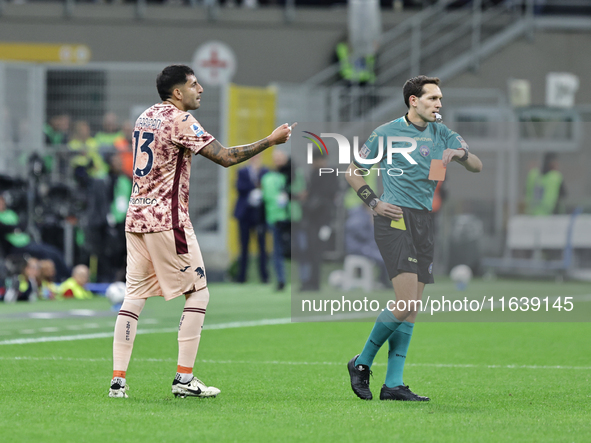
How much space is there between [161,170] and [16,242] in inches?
402

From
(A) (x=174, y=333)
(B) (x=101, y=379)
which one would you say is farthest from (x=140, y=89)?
(B) (x=101, y=379)

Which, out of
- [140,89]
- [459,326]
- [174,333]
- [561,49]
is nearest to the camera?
[174,333]

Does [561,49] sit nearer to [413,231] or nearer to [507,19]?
[507,19]

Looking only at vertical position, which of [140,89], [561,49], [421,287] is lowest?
[421,287]

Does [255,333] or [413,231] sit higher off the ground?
[413,231]

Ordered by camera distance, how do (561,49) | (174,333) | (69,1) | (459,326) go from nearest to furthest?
(174,333) → (459,326) → (561,49) → (69,1)

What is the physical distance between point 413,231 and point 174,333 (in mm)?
4955

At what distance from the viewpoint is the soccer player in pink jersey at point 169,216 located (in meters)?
6.96

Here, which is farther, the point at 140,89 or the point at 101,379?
the point at 140,89

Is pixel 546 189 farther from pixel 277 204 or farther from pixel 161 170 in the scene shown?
pixel 161 170

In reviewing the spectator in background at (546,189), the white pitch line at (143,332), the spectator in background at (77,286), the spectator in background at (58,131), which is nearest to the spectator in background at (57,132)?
the spectator in background at (58,131)

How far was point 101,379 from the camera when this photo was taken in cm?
808

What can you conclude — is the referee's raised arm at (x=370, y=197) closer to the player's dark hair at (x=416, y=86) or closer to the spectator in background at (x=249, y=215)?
the player's dark hair at (x=416, y=86)

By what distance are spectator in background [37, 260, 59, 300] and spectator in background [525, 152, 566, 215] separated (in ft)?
27.5
